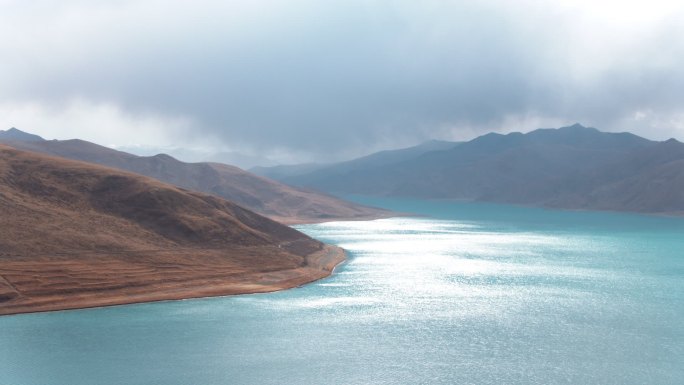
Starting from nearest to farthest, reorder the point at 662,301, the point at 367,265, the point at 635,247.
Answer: the point at 662,301
the point at 367,265
the point at 635,247

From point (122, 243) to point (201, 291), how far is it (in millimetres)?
26850

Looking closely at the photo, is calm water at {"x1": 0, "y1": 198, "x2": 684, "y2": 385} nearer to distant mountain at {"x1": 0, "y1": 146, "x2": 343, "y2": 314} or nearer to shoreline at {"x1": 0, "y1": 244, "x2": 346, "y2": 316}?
shoreline at {"x1": 0, "y1": 244, "x2": 346, "y2": 316}

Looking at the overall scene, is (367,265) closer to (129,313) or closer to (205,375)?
(129,313)

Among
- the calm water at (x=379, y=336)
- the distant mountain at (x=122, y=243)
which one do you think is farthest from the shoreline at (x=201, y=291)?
the calm water at (x=379, y=336)

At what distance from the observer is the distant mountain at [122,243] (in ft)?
343

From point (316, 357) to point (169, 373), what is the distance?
49.5ft

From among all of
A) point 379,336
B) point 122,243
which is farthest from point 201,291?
point 379,336

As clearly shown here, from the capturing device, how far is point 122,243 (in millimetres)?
128000

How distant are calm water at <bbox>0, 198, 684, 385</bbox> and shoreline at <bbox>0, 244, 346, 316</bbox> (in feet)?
9.18

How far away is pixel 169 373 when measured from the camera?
66.2m

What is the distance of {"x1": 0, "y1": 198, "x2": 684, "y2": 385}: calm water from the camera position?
66062 millimetres

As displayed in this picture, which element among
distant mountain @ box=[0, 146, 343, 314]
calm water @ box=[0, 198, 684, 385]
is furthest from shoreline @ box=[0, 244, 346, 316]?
calm water @ box=[0, 198, 684, 385]

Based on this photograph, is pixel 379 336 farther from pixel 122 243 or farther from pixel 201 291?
pixel 122 243

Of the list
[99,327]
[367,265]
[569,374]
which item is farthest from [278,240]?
[569,374]
